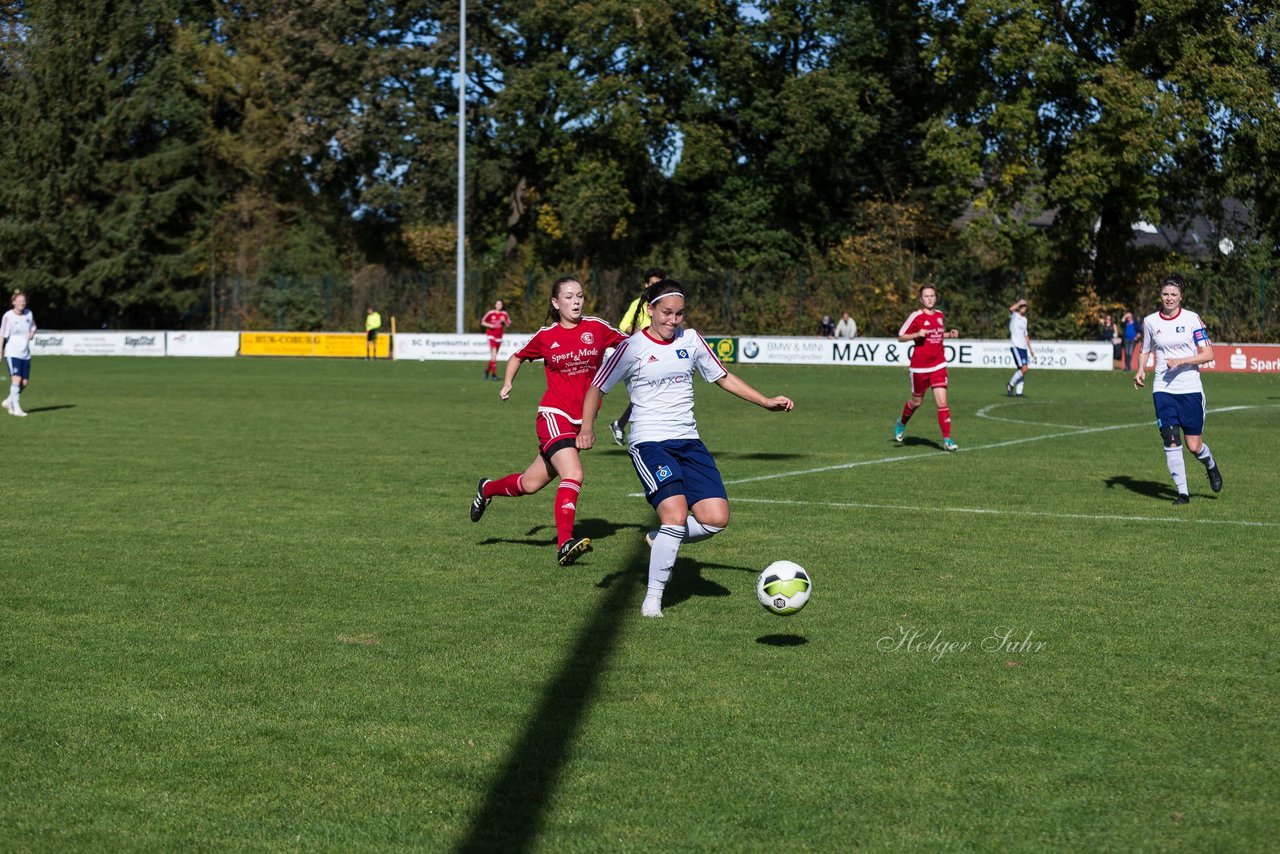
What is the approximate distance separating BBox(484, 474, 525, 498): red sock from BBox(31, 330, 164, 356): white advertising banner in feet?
142

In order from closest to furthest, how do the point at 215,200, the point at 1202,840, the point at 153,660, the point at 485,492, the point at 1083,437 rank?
the point at 1202,840 < the point at 153,660 < the point at 485,492 < the point at 1083,437 < the point at 215,200

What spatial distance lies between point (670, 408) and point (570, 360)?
2.09 meters

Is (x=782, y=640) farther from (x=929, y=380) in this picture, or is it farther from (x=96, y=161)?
(x=96, y=161)

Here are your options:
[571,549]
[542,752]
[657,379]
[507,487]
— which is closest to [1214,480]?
[507,487]

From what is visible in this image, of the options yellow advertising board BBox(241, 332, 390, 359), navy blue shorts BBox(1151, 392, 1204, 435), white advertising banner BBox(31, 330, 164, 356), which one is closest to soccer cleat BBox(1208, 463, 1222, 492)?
navy blue shorts BBox(1151, 392, 1204, 435)

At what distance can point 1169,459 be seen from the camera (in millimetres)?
13609

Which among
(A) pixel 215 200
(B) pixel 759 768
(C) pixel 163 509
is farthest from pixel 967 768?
(A) pixel 215 200

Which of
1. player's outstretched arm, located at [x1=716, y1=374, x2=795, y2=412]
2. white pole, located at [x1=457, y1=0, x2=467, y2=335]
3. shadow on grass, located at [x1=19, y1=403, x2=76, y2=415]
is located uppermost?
white pole, located at [x1=457, y1=0, x2=467, y2=335]

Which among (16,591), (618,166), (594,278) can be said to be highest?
(618,166)

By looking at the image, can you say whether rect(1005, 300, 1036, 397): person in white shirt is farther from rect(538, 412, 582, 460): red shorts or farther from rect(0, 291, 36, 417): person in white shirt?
rect(538, 412, 582, 460): red shorts

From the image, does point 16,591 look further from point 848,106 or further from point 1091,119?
point 848,106

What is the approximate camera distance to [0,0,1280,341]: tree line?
150 feet

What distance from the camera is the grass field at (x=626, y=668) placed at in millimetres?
4973

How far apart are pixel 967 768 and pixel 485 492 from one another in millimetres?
6104
